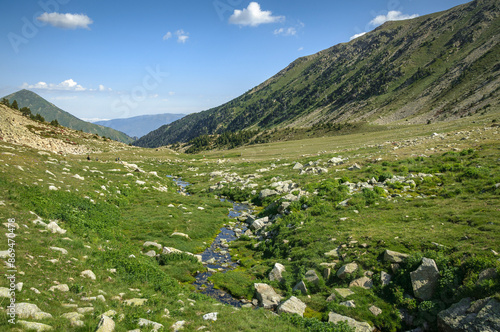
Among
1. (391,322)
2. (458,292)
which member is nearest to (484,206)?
(458,292)

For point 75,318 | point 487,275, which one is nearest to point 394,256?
point 487,275

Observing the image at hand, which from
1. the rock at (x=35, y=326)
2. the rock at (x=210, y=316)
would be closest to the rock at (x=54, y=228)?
the rock at (x=35, y=326)

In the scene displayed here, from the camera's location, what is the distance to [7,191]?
15227mm

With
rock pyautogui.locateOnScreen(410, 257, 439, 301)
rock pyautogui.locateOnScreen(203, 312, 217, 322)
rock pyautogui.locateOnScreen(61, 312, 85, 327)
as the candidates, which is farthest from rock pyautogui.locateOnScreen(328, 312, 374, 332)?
rock pyautogui.locateOnScreen(61, 312, 85, 327)

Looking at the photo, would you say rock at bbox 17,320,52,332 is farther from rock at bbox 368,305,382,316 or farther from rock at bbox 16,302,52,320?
rock at bbox 368,305,382,316

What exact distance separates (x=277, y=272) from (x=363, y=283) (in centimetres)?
449

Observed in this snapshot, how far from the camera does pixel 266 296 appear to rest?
→ 1299 centimetres

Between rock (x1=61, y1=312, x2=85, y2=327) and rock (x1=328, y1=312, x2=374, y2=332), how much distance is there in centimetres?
913

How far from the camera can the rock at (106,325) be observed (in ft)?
25.6

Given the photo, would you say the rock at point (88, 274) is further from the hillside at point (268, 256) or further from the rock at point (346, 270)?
the rock at point (346, 270)

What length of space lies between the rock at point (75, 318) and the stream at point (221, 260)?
678cm

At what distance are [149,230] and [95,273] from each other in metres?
9.51

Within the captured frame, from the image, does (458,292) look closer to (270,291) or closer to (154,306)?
(270,291)

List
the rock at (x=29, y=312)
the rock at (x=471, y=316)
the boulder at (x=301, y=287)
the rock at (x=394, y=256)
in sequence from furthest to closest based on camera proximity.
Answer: the boulder at (x=301, y=287) → the rock at (x=394, y=256) → the rock at (x=471, y=316) → the rock at (x=29, y=312)
